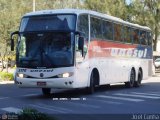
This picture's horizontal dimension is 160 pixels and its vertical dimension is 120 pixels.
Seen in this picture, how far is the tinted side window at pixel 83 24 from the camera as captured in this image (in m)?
19.5

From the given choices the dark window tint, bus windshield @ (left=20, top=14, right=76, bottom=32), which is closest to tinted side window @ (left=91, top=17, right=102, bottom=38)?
bus windshield @ (left=20, top=14, right=76, bottom=32)

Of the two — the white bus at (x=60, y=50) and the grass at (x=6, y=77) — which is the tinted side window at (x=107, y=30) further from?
the grass at (x=6, y=77)

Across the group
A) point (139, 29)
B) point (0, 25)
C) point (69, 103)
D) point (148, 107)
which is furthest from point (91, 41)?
point (0, 25)

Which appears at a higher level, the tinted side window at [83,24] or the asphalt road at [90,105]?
the tinted side window at [83,24]

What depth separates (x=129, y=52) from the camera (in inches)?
1033

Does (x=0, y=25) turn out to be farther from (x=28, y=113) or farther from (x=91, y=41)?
(x=28, y=113)

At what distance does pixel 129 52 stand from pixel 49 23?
26.1ft

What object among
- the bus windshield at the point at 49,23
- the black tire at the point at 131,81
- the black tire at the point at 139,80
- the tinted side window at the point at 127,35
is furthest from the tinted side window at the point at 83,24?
the black tire at the point at 139,80

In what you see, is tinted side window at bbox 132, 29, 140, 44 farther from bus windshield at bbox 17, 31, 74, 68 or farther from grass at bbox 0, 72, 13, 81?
grass at bbox 0, 72, 13, 81

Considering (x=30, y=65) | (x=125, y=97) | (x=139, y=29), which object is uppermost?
(x=139, y=29)

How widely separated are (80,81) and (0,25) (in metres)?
23.0

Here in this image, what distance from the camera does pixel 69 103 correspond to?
17.3 metres

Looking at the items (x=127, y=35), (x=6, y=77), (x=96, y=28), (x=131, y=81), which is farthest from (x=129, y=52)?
(x=6, y=77)

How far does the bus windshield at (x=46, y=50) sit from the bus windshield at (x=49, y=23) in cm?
23
